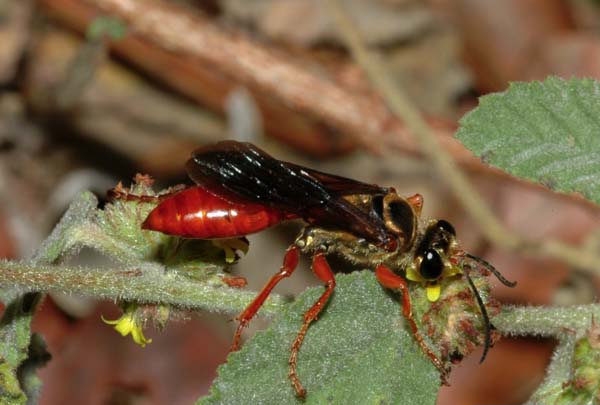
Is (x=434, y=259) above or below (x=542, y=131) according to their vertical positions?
below

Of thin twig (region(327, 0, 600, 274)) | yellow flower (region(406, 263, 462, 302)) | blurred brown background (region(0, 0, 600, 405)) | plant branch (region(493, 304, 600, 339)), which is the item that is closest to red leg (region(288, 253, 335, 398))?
yellow flower (region(406, 263, 462, 302))

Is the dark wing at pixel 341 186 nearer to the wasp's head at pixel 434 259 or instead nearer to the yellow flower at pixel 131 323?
the wasp's head at pixel 434 259

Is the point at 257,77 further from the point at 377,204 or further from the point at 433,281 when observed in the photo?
the point at 433,281

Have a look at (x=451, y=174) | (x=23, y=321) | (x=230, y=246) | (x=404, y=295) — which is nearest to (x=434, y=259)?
(x=404, y=295)

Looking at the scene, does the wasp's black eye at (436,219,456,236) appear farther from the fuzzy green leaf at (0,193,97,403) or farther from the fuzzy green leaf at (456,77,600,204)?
the fuzzy green leaf at (0,193,97,403)

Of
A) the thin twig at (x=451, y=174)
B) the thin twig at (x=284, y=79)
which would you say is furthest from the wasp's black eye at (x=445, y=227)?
the thin twig at (x=284, y=79)

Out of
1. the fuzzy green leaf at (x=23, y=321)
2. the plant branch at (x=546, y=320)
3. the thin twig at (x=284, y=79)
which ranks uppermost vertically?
Result: the thin twig at (x=284, y=79)
